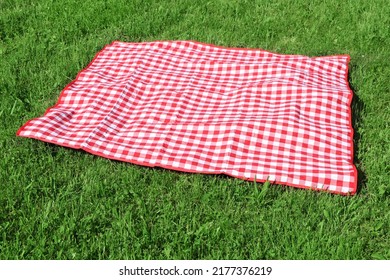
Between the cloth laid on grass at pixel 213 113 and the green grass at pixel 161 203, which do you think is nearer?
the green grass at pixel 161 203

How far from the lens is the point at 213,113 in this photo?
413 cm

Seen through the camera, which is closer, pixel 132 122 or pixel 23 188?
pixel 23 188

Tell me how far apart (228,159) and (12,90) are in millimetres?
1926

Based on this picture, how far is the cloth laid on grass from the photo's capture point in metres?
3.55

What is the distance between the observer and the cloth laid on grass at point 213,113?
3.55 meters

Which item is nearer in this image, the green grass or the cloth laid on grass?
the green grass

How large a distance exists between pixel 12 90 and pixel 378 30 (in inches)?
134

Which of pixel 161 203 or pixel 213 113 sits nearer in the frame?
pixel 161 203

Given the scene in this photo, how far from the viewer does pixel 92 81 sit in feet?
14.9

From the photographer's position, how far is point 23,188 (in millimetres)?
3299

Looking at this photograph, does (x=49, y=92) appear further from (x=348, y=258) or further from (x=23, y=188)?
(x=348, y=258)
